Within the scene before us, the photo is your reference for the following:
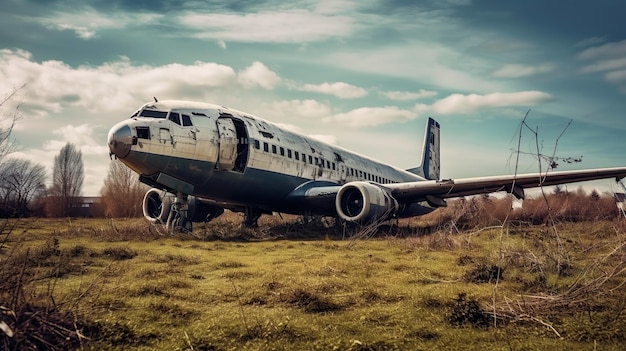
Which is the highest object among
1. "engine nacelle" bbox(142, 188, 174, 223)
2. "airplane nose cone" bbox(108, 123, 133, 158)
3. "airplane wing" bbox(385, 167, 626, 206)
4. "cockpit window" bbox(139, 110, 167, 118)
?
"cockpit window" bbox(139, 110, 167, 118)

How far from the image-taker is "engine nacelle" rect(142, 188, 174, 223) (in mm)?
14789

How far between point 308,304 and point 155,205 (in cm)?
1258

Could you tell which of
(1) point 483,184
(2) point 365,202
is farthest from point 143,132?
(1) point 483,184

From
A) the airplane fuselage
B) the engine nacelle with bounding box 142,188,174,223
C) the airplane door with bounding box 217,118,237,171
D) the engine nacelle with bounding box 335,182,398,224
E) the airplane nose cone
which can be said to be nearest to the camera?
the airplane nose cone

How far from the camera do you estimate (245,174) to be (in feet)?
44.1

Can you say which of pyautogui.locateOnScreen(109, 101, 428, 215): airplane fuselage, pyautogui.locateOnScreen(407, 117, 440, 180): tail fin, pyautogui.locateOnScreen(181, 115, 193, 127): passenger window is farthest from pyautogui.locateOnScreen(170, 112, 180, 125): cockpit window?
pyautogui.locateOnScreen(407, 117, 440, 180): tail fin

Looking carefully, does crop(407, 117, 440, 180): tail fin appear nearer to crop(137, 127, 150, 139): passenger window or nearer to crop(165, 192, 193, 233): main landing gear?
crop(165, 192, 193, 233): main landing gear

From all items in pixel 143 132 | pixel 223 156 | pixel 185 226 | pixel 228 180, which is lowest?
pixel 185 226

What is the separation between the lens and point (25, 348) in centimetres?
256

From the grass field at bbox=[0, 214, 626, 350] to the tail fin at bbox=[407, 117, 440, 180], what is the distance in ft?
80.7

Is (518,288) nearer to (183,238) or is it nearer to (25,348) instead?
(25,348)

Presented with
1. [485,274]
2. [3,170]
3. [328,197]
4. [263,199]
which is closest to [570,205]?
[328,197]

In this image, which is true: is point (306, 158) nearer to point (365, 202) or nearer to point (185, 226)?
point (365, 202)

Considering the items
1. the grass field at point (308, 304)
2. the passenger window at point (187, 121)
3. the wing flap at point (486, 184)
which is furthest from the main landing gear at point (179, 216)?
the wing flap at point (486, 184)
